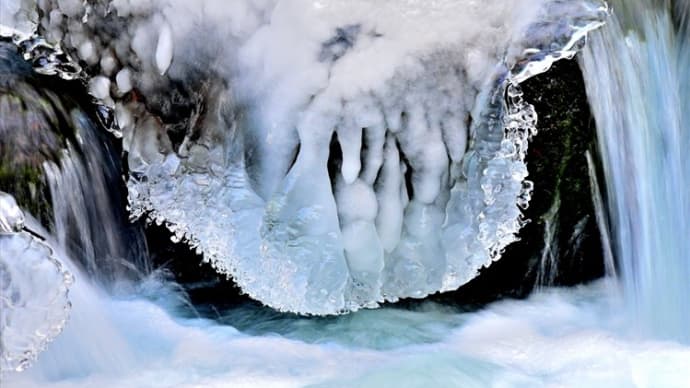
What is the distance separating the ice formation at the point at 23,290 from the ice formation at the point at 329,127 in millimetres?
645

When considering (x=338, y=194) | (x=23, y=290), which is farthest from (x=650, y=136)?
(x=23, y=290)

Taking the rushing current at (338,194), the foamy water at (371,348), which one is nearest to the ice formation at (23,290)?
the rushing current at (338,194)

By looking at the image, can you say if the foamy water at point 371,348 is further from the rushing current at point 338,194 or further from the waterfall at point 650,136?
the waterfall at point 650,136

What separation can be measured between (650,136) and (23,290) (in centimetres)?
223

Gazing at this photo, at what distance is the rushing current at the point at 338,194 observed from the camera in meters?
2.90

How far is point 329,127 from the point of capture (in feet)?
9.71

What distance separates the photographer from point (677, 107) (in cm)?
349

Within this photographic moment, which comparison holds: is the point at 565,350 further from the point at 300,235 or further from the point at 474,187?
the point at 300,235

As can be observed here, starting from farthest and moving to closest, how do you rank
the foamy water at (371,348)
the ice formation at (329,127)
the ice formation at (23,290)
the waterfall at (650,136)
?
1. the waterfall at (650,136)
2. the foamy water at (371,348)
3. the ice formation at (329,127)
4. the ice formation at (23,290)

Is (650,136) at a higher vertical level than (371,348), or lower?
higher

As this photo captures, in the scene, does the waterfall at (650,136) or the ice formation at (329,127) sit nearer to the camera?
the ice formation at (329,127)

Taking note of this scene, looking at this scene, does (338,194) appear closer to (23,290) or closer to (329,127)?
(329,127)

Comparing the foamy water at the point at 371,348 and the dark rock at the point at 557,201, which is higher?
the dark rock at the point at 557,201

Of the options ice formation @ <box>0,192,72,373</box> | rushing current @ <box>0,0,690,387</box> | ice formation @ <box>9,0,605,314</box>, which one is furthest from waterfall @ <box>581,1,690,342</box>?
ice formation @ <box>0,192,72,373</box>
